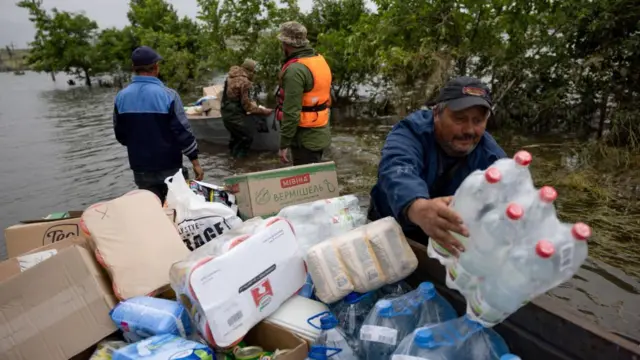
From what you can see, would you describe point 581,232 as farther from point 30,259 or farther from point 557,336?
point 30,259

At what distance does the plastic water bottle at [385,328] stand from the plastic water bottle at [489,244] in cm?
38

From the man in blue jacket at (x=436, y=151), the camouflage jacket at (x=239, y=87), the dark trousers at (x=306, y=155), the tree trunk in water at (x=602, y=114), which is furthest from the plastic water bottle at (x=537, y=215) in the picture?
the tree trunk in water at (x=602, y=114)

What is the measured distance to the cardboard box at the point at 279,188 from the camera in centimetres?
311

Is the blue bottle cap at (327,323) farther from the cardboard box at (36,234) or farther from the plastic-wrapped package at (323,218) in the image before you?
the cardboard box at (36,234)

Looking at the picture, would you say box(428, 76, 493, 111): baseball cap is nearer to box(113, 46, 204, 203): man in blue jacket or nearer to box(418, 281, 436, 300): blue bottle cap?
box(418, 281, 436, 300): blue bottle cap

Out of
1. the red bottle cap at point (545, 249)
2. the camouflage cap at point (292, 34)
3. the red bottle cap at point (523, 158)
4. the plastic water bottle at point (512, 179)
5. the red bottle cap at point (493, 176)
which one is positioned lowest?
the red bottle cap at point (545, 249)

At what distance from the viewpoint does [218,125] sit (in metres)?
8.98

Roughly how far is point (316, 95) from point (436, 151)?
2384 millimetres

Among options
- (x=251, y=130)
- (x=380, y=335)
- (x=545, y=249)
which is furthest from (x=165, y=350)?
(x=251, y=130)

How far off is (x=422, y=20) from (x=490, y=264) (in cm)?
842

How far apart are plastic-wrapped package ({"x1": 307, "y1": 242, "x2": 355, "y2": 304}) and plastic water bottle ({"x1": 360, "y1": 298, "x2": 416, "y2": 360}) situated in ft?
0.60

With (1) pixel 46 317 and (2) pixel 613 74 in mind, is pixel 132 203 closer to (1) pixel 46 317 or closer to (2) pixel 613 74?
(1) pixel 46 317

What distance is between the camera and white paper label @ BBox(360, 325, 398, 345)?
1650 millimetres

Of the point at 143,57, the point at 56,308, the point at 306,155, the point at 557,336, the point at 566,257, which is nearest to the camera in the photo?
the point at 566,257
